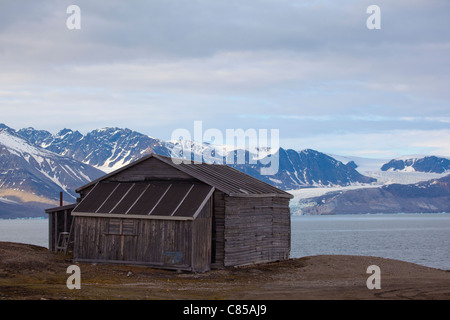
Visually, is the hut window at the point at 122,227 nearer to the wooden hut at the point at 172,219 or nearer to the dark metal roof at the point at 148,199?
the wooden hut at the point at 172,219

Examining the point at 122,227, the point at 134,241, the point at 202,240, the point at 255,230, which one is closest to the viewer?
the point at 202,240

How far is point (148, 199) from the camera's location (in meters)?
38.5

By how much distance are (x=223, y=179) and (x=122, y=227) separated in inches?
294

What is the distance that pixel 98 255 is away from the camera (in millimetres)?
38656

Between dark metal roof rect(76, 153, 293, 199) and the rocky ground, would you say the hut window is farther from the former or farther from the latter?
dark metal roof rect(76, 153, 293, 199)

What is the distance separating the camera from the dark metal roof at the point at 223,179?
38594 millimetres

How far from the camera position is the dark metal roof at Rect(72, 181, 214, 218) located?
36.8m

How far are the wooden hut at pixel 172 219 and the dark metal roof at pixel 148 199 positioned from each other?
49 millimetres

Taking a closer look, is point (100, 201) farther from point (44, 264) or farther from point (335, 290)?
point (335, 290)

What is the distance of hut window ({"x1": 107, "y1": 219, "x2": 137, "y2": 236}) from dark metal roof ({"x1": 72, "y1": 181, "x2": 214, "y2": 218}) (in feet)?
1.68

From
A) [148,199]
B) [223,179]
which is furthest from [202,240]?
[223,179]

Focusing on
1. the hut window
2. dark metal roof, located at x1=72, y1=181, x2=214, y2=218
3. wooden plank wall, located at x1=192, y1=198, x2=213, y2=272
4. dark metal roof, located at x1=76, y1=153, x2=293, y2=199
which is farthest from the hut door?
the hut window

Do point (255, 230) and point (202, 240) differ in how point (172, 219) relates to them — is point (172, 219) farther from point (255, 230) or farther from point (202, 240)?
point (255, 230)
